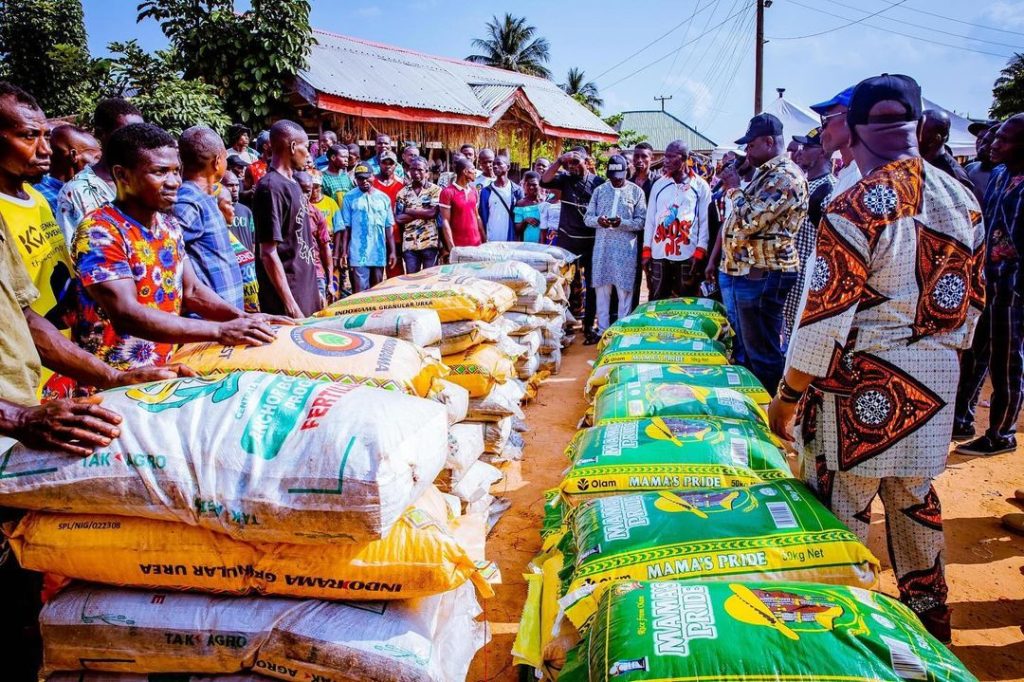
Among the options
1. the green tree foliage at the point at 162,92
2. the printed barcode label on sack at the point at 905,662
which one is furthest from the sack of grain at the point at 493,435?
the green tree foliage at the point at 162,92

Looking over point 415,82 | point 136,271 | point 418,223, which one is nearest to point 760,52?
point 415,82

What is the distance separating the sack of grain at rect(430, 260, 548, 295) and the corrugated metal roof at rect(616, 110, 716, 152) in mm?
37992

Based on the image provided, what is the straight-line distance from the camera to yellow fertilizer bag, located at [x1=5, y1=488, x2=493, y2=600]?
1.62m

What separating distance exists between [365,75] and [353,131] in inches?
81.1

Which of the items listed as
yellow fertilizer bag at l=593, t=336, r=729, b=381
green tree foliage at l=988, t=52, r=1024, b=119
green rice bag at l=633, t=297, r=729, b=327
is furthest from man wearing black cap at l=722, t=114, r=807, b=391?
green tree foliage at l=988, t=52, r=1024, b=119

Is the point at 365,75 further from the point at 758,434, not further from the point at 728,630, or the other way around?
the point at 728,630

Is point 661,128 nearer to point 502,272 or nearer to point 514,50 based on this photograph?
point 514,50

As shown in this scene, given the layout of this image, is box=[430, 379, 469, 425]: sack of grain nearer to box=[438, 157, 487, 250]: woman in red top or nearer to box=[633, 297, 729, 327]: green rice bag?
box=[633, 297, 729, 327]: green rice bag

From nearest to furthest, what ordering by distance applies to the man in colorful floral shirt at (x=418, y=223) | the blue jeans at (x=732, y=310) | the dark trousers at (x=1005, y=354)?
the dark trousers at (x=1005, y=354), the blue jeans at (x=732, y=310), the man in colorful floral shirt at (x=418, y=223)

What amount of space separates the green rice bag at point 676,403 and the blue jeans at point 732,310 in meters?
1.82

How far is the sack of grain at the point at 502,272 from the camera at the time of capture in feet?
15.2

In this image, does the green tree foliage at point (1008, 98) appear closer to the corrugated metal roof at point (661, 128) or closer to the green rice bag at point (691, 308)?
the corrugated metal roof at point (661, 128)

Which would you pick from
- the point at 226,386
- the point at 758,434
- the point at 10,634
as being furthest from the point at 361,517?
the point at 758,434

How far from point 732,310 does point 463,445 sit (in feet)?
9.36
